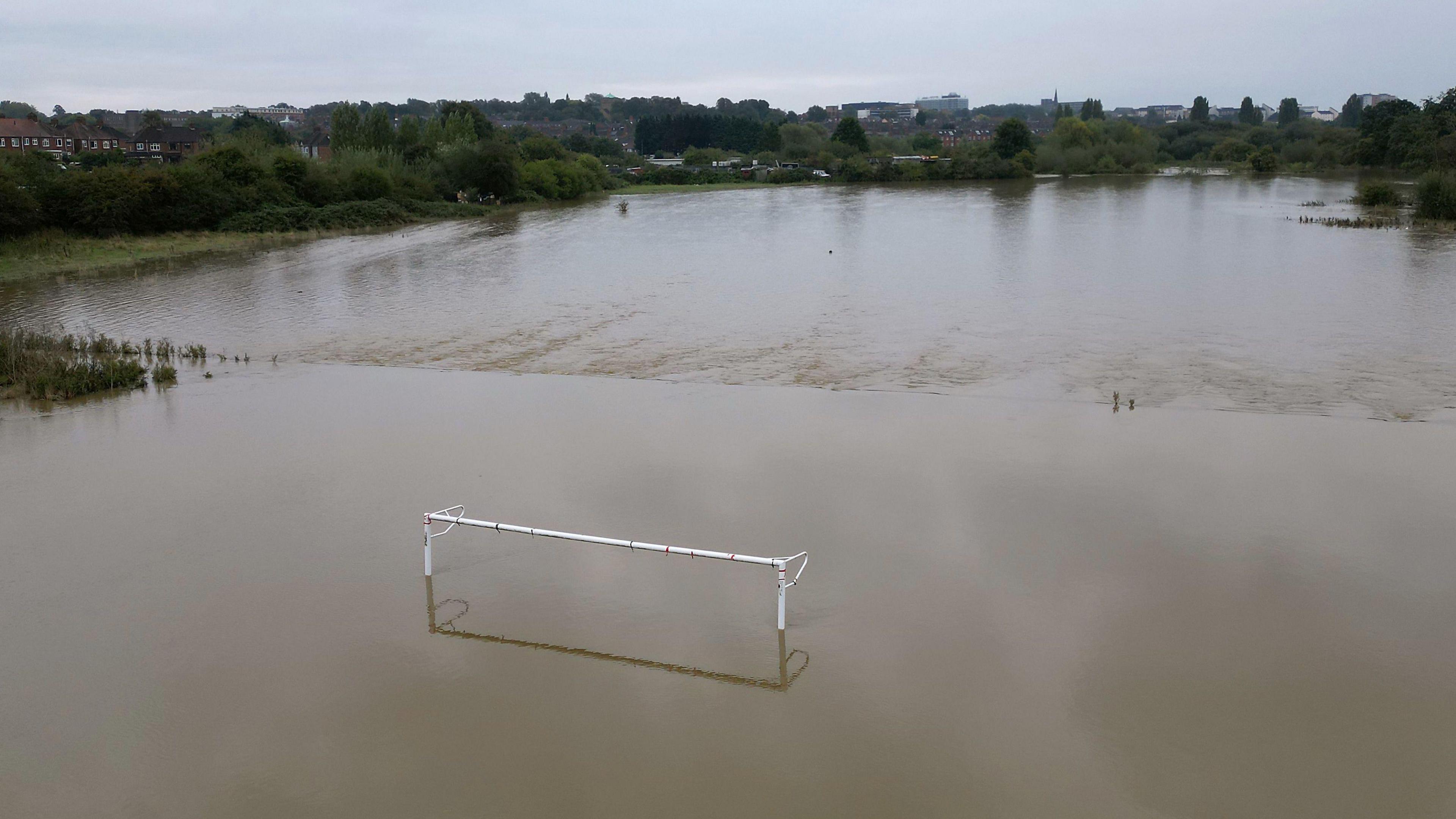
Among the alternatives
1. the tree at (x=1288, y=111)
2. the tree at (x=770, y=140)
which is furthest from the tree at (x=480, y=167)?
the tree at (x=1288, y=111)

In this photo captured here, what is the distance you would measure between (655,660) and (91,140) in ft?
291

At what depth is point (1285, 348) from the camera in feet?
51.9

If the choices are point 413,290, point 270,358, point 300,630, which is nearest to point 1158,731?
point 300,630

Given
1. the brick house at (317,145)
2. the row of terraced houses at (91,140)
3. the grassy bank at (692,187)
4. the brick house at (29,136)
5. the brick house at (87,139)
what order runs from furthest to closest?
1. the brick house at (317,145)
2. the brick house at (87,139)
3. the row of terraced houses at (91,140)
4. the grassy bank at (692,187)
5. the brick house at (29,136)

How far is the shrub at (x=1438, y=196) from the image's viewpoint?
104ft

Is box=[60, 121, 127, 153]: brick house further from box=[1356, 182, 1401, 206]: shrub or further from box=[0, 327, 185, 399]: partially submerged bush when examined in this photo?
box=[1356, 182, 1401, 206]: shrub

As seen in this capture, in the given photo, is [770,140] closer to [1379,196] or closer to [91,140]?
[91,140]

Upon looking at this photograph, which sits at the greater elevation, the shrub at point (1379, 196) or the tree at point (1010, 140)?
the tree at point (1010, 140)

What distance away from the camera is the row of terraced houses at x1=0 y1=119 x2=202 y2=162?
69.3 m

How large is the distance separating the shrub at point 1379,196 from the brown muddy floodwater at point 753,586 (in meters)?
25.9

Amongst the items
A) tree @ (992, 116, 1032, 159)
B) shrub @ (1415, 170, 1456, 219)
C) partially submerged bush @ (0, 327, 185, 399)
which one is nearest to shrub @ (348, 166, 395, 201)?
partially submerged bush @ (0, 327, 185, 399)

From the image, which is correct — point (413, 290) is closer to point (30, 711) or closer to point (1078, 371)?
point (1078, 371)

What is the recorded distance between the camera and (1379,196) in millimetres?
39281

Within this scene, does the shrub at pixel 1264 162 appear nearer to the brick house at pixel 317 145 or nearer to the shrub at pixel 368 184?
the shrub at pixel 368 184
